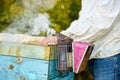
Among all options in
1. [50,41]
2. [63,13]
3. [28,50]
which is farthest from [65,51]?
[63,13]

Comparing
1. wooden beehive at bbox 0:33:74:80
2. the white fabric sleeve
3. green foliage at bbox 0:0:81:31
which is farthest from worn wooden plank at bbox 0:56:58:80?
green foliage at bbox 0:0:81:31

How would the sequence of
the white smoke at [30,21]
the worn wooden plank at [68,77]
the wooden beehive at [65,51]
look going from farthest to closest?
the white smoke at [30,21], the worn wooden plank at [68,77], the wooden beehive at [65,51]

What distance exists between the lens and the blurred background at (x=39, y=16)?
4.04 meters

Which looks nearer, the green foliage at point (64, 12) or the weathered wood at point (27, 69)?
the weathered wood at point (27, 69)

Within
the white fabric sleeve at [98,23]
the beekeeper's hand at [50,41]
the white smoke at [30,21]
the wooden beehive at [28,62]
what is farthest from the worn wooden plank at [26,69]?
the white smoke at [30,21]

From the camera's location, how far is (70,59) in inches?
73.9

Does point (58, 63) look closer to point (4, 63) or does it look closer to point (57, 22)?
point (4, 63)

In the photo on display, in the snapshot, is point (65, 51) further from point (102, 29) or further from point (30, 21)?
point (30, 21)

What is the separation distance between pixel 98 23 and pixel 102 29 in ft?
0.18


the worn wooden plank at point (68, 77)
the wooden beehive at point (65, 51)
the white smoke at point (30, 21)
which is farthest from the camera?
the white smoke at point (30, 21)

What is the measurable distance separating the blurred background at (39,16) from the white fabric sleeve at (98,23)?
6.64 ft

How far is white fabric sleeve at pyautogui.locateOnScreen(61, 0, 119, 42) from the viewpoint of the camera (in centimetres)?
190

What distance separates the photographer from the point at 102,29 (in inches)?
74.5

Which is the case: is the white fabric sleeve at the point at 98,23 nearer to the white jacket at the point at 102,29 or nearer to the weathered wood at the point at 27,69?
the white jacket at the point at 102,29
